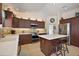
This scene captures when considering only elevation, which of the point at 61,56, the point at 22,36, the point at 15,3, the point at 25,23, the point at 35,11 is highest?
the point at 15,3

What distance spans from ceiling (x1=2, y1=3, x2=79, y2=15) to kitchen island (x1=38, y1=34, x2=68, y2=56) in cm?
40

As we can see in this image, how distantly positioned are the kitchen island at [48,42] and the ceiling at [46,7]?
40 cm

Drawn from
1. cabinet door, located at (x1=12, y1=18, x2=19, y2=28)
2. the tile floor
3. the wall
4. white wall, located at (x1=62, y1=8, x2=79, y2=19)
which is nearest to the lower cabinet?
the tile floor

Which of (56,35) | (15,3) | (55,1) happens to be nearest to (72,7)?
(55,1)

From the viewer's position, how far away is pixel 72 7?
6.50 ft

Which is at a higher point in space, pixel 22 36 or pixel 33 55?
pixel 22 36

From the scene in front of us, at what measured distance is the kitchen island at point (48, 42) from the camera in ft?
6.55

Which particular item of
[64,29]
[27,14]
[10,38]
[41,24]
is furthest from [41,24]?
[10,38]

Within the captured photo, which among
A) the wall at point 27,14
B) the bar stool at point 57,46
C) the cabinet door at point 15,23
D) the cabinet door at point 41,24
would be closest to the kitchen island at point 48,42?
the bar stool at point 57,46

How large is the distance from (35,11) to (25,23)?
0.26 meters

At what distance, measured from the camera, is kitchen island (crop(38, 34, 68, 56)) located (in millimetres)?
1997

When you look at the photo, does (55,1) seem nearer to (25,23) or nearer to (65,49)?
(25,23)

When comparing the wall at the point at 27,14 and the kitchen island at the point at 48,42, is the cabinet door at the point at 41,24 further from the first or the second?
the kitchen island at the point at 48,42

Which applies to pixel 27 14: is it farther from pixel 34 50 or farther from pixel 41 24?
pixel 34 50
